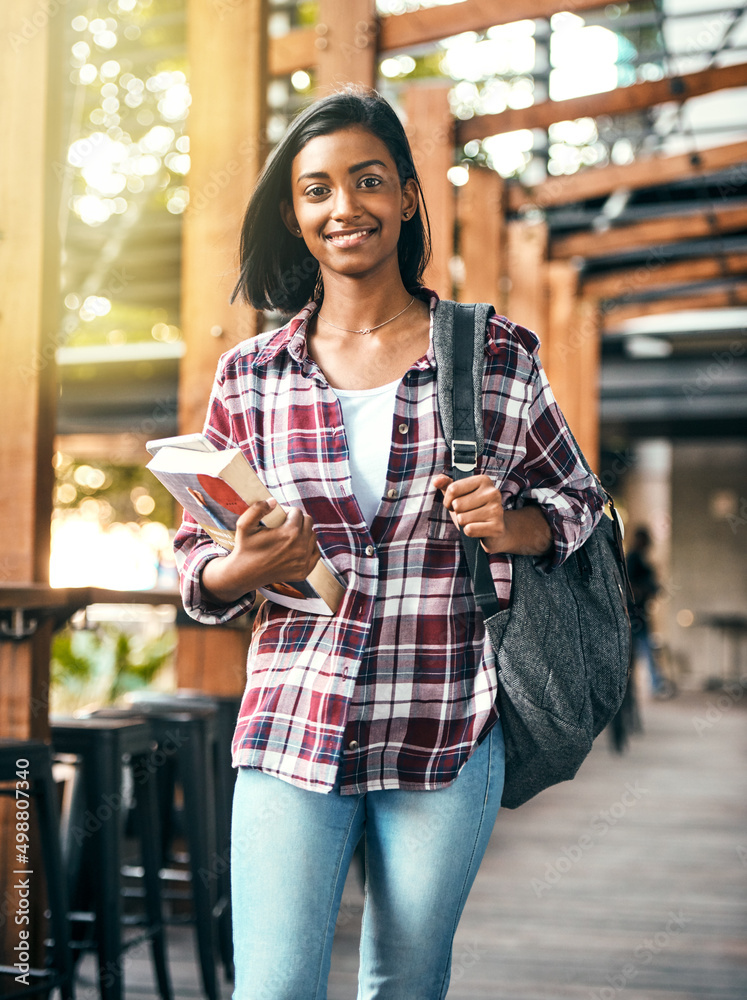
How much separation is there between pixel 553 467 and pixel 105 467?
1518 cm

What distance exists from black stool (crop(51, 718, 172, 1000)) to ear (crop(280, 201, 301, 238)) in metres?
1.61

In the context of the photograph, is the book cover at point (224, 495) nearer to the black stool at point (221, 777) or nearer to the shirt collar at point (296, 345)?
the shirt collar at point (296, 345)

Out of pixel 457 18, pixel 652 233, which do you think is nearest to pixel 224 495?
pixel 457 18

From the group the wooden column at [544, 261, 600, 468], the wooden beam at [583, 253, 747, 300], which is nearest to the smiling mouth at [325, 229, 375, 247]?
the wooden column at [544, 261, 600, 468]

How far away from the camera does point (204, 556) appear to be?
1.48m

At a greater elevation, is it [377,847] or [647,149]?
[647,149]

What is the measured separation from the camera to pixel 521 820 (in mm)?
5832

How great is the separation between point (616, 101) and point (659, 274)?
11.2ft

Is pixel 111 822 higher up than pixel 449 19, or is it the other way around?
pixel 449 19

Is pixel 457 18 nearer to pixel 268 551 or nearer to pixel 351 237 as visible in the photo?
pixel 351 237

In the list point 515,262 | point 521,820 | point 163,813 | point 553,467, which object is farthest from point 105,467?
point 553,467

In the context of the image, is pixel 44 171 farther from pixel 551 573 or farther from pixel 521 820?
pixel 521 820

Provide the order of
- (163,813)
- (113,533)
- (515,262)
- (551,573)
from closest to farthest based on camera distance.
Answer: (551,573), (163,813), (515,262), (113,533)

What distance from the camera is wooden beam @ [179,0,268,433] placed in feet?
11.2
